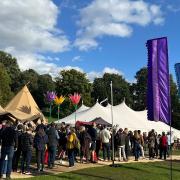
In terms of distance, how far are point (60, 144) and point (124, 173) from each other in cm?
392

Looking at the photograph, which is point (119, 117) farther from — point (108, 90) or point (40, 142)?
point (108, 90)

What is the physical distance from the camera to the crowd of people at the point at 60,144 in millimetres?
15477

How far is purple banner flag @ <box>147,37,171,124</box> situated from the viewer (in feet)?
55.5

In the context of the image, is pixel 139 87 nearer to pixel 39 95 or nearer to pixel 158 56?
pixel 39 95

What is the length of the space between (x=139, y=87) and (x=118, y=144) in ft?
284

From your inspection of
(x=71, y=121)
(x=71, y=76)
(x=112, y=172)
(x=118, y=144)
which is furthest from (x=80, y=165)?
(x=71, y=76)

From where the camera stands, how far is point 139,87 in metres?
110

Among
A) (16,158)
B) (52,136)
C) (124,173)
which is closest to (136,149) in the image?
(124,173)

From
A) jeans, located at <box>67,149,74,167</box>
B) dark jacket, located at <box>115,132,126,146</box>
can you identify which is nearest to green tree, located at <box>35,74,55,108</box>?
dark jacket, located at <box>115,132,126,146</box>

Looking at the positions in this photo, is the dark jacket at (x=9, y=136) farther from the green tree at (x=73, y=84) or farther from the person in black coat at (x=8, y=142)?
the green tree at (x=73, y=84)

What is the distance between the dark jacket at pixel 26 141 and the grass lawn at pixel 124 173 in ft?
4.09

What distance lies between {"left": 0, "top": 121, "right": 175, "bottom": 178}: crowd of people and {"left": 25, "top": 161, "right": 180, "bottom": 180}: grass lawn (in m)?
1.18

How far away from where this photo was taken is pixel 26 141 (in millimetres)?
16656

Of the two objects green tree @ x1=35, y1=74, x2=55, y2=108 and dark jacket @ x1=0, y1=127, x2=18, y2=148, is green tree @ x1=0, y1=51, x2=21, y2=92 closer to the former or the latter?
green tree @ x1=35, y1=74, x2=55, y2=108
